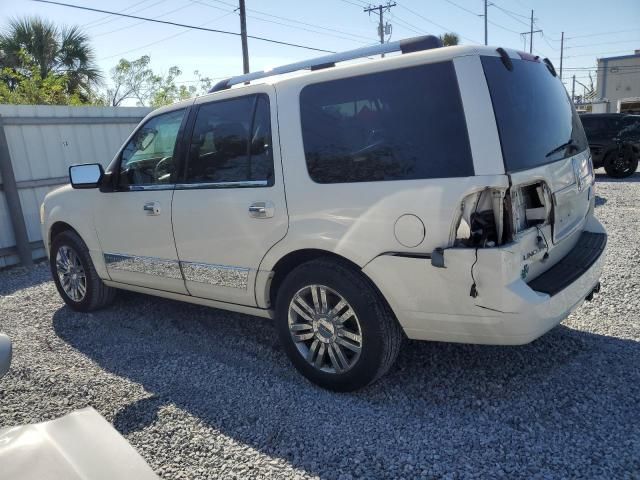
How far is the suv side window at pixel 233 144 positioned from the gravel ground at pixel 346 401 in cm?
135

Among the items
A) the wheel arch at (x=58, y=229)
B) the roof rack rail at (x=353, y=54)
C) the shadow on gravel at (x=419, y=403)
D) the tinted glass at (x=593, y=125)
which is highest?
the roof rack rail at (x=353, y=54)

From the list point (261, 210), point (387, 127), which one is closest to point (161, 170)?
point (261, 210)

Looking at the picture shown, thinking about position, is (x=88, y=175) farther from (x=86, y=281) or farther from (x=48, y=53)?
(x=48, y=53)

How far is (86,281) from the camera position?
4844 mm

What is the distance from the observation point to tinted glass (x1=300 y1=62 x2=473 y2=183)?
2.58m

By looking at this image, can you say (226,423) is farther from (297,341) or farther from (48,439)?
(48,439)

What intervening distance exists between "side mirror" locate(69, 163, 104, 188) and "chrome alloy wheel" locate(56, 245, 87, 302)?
0.84 meters

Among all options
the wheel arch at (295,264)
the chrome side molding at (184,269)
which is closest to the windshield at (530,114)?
the wheel arch at (295,264)

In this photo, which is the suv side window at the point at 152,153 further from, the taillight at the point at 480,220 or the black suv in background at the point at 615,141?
the black suv in background at the point at 615,141

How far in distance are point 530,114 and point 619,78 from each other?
5216 centimetres

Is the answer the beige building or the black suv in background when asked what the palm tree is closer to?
the black suv in background

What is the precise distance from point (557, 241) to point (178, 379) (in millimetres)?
2591

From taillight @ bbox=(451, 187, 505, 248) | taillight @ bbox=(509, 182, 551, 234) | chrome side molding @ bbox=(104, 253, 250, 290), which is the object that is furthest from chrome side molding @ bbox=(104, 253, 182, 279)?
taillight @ bbox=(509, 182, 551, 234)

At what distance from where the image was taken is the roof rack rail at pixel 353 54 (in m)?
2.96
